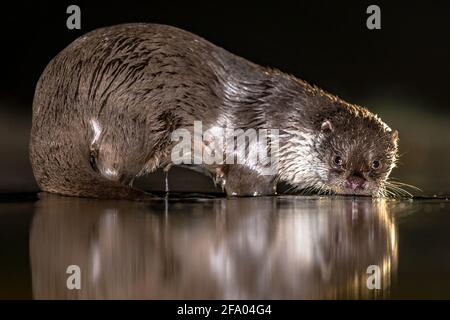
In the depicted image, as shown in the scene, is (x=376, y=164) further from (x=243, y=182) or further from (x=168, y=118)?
(x=168, y=118)

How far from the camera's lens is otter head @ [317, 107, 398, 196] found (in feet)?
18.6

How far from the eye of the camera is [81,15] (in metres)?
9.47

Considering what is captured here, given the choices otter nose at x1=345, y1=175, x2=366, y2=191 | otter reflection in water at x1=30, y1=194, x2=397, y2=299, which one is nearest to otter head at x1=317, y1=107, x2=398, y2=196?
otter nose at x1=345, y1=175, x2=366, y2=191

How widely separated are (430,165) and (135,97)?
15.4ft

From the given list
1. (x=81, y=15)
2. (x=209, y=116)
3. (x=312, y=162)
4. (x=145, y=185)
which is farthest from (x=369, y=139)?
(x=81, y=15)

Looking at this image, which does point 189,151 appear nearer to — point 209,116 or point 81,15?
point 209,116

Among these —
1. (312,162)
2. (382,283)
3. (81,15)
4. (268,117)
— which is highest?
(81,15)

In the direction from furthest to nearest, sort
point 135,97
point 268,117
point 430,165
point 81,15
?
point 81,15
point 430,165
point 268,117
point 135,97

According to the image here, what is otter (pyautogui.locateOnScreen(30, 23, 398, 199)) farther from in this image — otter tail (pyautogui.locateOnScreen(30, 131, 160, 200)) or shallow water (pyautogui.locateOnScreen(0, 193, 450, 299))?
shallow water (pyautogui.locateOnScreen(0, 193, 450, 299))

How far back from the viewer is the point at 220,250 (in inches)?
125

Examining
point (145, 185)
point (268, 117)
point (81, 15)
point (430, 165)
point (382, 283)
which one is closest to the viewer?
point (382, 283)

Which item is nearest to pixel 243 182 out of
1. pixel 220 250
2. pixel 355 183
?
pixel 355 183

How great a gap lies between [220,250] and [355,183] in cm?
265

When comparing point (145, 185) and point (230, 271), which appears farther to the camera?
point (145, 185)
